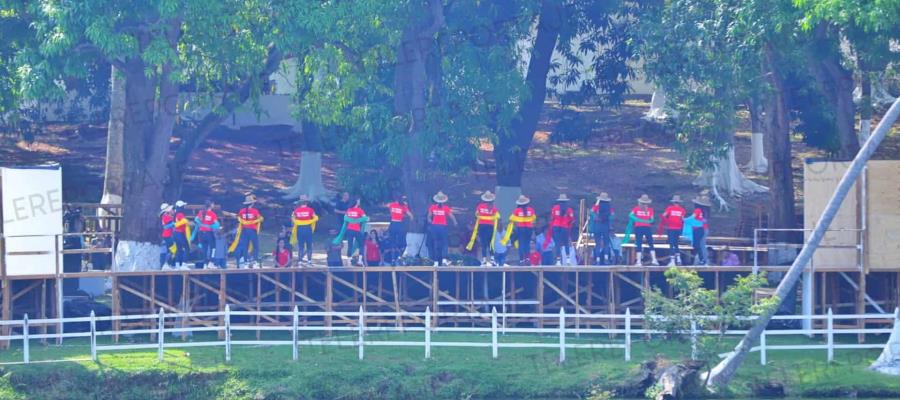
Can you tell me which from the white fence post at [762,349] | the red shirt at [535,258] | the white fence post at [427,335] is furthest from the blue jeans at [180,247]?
the white fence post at [762,349]

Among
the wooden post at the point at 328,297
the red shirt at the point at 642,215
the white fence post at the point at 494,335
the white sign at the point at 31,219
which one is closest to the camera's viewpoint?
the white fence post at the point at 494,335

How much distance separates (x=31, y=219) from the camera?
27.2 m

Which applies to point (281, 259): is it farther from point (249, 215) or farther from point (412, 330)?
point (412, 330)

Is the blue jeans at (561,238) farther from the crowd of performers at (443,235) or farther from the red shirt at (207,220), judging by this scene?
the red shirt at (207,220)

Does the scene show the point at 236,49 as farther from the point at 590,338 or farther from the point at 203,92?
the point at 590,338

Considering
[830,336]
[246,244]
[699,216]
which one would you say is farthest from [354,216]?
[830,336]

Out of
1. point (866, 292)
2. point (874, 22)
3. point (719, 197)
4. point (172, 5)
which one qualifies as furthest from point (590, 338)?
point (719, 197)

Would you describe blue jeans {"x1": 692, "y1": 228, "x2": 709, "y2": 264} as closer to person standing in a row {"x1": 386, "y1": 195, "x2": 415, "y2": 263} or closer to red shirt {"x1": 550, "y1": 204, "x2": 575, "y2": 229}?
red shirt {"x1": 550, "y1": 204, "x2": 575, "y2": 229}

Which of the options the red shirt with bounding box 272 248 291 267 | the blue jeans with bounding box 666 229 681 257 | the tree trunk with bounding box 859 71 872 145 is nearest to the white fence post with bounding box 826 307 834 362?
the blue jeans with bounding box 666 229 681 257

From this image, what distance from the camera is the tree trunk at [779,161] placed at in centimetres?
3478

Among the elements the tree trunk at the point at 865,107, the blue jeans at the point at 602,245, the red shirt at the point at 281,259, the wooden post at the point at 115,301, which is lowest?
the wooden post at the point at 115,301

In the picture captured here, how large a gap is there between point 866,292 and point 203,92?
15.5 meters

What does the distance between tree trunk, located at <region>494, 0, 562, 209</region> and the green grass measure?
12.4 m

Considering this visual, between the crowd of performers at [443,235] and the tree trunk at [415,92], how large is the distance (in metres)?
3.44
